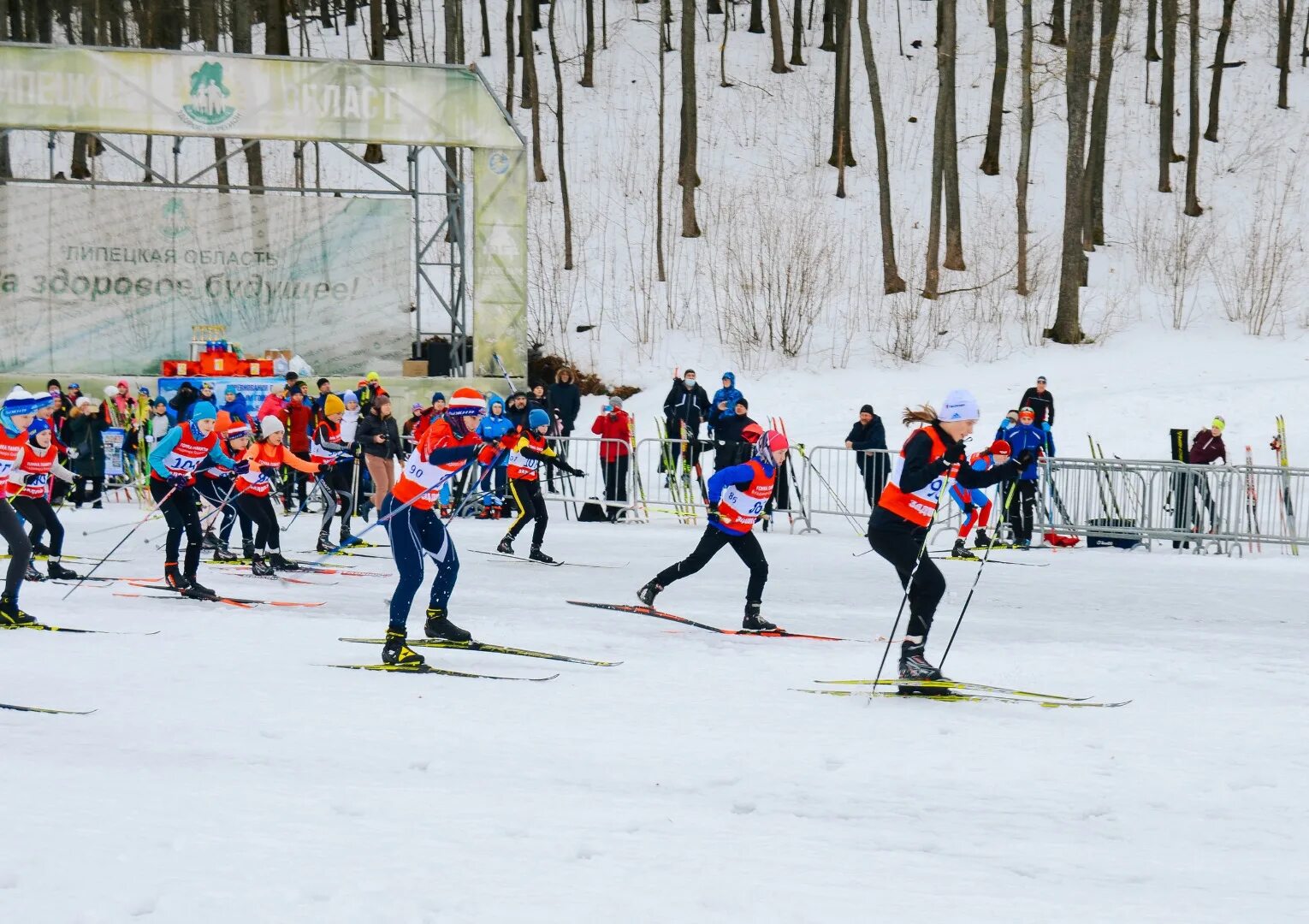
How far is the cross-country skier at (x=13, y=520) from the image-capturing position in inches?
382

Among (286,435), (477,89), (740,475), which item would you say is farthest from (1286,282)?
(740,475)

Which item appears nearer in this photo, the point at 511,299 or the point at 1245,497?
the point at 1245,497

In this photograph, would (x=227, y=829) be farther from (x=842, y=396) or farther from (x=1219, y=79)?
(x=1219, y=79)

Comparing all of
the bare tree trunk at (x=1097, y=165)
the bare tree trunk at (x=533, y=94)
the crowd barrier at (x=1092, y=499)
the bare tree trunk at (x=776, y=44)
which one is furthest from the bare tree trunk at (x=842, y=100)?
the crowd barrier at (x=1092, y=499)

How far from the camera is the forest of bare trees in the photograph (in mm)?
29047

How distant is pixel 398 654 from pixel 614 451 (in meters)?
10.4

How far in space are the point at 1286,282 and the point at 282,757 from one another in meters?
27.8

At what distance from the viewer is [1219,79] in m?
36.4

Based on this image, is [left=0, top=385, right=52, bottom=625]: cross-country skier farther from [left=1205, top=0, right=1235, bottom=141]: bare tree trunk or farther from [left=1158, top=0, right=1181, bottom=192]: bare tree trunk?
[left=1205, top=0, right=1235, bottom=141]: bare tree trunk

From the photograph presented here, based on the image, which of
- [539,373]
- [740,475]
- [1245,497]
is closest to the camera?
[740,475]

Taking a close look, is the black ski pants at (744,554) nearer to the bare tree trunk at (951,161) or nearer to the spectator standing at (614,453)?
the spectator standing at (614,453)

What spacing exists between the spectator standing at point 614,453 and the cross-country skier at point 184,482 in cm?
768

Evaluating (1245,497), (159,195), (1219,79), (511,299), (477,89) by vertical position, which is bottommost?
(1245,497)

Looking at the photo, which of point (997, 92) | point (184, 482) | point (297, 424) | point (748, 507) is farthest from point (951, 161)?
point (184, 482)
